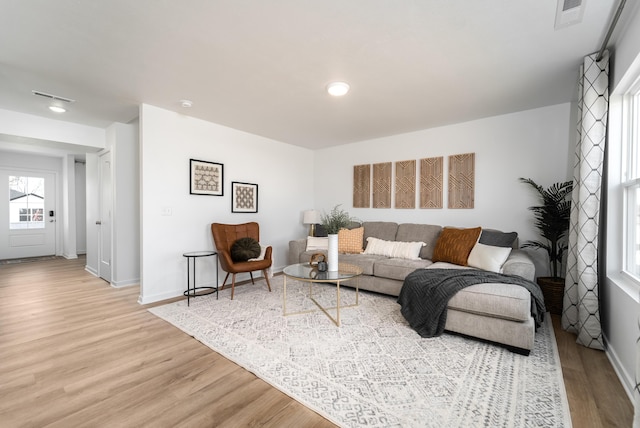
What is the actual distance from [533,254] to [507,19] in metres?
2.84

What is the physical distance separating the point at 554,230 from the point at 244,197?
418 centimetres

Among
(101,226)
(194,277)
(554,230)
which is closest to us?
(554,230)

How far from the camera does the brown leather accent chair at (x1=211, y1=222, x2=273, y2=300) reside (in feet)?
11.8

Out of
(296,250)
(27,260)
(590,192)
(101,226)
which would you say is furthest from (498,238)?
(27,260)

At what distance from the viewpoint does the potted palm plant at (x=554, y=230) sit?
3.08 m

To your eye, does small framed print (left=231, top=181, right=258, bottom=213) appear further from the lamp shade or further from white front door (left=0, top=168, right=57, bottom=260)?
white front door (left=0, top=168, right=57, bottom=260)

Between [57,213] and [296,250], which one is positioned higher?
[57,213]

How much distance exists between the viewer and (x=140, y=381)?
6.23ft

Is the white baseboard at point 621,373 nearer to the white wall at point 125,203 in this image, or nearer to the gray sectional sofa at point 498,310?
the gray sectional sofa at point 498,310

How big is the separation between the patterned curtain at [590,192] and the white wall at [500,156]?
1130 mm

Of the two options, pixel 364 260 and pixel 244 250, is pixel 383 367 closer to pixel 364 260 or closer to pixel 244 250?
pixel 364 260

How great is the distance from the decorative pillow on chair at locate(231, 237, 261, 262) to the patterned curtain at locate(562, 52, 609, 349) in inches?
137

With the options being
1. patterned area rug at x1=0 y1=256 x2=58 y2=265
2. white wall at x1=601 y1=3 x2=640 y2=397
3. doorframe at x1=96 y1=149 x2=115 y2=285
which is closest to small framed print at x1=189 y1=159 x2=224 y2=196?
doorframe at x1=96 y1=149 x2=115 y2=285

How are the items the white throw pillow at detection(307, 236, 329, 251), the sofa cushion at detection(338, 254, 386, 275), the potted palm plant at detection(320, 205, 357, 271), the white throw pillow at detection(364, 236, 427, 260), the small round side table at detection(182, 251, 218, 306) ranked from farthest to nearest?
the white throw pillow at detection(307, 236, 329, 251), the white throw pillow at detection(364, 236, 427, 260), the sofa cushion at detection(338, 254, 386, 275), the small round side table at detection(182, 251, 218, 306), the potted palm plant at detection(320, 205, 357, 271)
